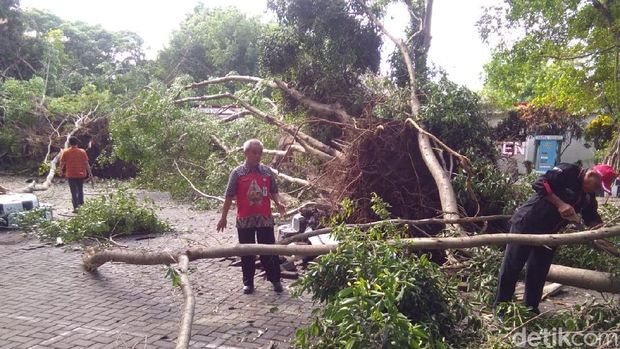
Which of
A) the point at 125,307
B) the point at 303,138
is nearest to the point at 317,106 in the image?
the point at 303,138

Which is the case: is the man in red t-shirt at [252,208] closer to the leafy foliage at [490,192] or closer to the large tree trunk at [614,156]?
the leafy foliage at [490,192]

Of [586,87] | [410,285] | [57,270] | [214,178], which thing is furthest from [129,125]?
[586,87]

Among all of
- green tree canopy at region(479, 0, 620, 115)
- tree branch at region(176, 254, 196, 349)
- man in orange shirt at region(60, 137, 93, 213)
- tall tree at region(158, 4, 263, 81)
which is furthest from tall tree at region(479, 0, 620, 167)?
tall tree at region(158, 4, 263, 81)

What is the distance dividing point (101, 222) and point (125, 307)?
296cm

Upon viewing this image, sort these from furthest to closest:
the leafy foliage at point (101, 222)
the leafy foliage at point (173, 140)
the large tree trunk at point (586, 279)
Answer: the leafy foliage at point (173, 140) < the leafy foliage at point (101, 222) < the large tree trunk at point (586, 279)

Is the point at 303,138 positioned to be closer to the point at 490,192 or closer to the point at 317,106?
the point at 317,106

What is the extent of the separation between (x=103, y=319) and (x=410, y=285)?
8.19 ft

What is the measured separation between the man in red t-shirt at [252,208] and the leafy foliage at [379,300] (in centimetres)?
111

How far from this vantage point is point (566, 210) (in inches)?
147

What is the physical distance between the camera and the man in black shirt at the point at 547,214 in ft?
12.6

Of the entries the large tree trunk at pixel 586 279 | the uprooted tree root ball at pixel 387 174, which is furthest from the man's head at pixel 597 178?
the uprooted tree root ball at pixel 387 174

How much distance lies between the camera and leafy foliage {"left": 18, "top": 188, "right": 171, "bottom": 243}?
7.03 m

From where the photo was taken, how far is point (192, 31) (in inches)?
1254

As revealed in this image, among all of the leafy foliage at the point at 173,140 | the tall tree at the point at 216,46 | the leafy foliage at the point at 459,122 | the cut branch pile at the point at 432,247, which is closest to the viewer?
the cut branch pile at the point at 432,247
